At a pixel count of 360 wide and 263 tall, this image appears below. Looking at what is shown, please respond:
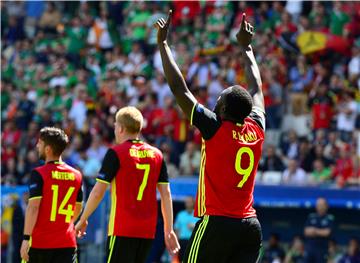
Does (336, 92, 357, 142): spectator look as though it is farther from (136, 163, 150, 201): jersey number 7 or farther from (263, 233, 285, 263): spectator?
(136, 163, 150, 201): jersey number 7

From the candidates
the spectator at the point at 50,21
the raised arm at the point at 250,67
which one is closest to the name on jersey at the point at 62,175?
the raised arm at the point at 250,67

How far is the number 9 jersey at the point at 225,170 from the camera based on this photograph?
250 inches

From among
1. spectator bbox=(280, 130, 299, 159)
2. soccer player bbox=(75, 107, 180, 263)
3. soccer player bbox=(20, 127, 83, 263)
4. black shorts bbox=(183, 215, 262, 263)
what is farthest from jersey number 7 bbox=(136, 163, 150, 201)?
spectator bbox=(280, 130, 299, 159)

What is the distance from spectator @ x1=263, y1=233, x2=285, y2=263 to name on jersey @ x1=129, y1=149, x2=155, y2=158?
293 inches

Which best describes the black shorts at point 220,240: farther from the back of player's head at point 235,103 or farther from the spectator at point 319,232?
the spectator at point 319,232

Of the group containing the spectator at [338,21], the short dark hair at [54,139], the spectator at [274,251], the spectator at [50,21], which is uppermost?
the spectator at [50,21]

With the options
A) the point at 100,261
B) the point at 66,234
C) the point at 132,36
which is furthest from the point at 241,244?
the point at 132,36

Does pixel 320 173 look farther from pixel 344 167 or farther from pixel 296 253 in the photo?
pixel 296 253

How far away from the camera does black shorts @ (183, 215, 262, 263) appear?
632 centimetres

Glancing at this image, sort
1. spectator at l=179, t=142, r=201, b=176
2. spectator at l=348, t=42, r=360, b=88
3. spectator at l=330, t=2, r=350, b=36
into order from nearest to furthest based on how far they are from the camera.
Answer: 1. spectator at l=179, t=142, r=201, b=176
2. spectator at l=348, t=42, r=360, b=88
3. spectator at l=330, t=2, r=350, b=36

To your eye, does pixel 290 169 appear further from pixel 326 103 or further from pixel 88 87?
pixel 88 87

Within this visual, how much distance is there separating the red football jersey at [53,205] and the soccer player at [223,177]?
216 centimetres

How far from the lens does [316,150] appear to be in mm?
16078

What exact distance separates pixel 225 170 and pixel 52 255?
2.56 metres
